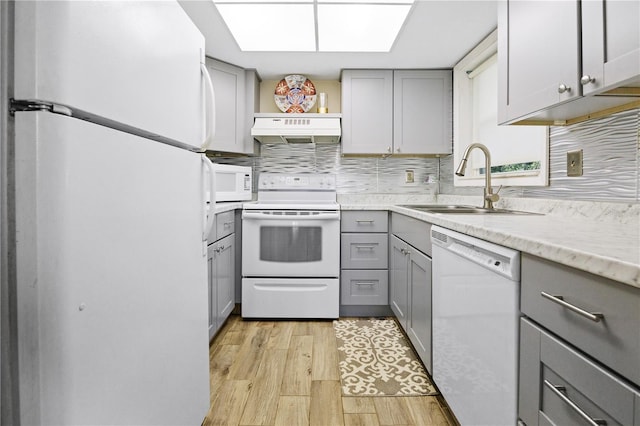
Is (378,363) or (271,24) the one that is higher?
(271,24)

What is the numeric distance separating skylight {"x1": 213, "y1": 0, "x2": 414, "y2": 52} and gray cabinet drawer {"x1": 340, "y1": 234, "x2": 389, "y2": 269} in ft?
4.73

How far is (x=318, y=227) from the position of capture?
8.68 feet

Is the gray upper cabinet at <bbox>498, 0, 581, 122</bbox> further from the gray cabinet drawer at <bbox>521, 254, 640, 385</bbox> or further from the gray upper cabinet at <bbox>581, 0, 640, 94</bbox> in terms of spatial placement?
the gray cabinet drawer at <bbox>521, 254, 640, 385</bbox>

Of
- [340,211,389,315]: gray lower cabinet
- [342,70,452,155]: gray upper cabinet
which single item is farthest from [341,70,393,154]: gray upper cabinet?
[340,211,389,315]: gray lower cabinet

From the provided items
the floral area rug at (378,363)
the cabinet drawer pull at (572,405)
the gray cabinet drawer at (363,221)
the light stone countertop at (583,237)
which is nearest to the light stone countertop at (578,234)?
the light stone countertop at (583,237)

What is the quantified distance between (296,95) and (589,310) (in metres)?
2.92

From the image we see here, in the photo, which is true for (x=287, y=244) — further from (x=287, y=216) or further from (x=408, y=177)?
(x=408, y=177)

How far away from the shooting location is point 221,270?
7.73 ft

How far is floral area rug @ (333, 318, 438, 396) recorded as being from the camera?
5.59 ft

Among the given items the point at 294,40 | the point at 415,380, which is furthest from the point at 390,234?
the point at 294,40

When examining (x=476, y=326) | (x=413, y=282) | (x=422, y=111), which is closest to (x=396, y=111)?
(x=422, y=111)

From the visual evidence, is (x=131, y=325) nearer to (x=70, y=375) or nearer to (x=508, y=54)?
(x=70, y=375)

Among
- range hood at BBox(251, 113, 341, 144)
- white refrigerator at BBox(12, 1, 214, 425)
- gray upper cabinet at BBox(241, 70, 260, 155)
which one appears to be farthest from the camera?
gray upper cabinet at BBox(241, 70, 260, 155)

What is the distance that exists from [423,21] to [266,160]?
69.4 inches
